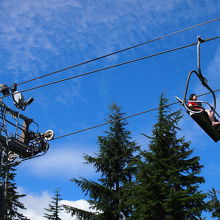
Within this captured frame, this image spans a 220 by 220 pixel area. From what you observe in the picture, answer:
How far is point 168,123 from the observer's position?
2512cm

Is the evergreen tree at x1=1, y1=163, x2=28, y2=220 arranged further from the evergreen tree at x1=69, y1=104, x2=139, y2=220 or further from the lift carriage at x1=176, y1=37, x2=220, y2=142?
the lift carriage at x1=176, y1=37, x2=220, y2=142

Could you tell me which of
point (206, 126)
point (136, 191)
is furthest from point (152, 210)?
point (206, 126)

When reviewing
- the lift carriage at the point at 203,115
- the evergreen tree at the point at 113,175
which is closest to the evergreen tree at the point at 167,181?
the evergreen tree at the point at 113,175

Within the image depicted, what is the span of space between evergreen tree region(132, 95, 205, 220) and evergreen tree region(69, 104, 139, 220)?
2.27 metres

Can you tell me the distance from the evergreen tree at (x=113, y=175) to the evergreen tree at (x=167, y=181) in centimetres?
227

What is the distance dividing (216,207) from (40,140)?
13.7m

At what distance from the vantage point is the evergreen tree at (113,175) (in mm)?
25703

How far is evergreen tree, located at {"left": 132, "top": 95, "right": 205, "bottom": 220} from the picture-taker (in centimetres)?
2133

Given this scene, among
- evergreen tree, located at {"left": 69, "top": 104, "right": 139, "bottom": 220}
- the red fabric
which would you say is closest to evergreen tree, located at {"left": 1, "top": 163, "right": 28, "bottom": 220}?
evergreen tree, located at {"left": 69, "top": 104, "right": 139, "bottom": 220}

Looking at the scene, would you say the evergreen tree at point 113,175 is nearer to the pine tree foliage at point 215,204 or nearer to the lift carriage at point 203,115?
the pine tree foliage at point 215,204

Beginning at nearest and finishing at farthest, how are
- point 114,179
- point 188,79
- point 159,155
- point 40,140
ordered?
point 188,79
point 40,140
point 159,155
point 114,179

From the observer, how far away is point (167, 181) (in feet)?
74.8

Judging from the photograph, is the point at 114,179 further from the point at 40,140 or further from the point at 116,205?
the point at 40,140

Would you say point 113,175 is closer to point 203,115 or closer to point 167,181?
point 167,181
